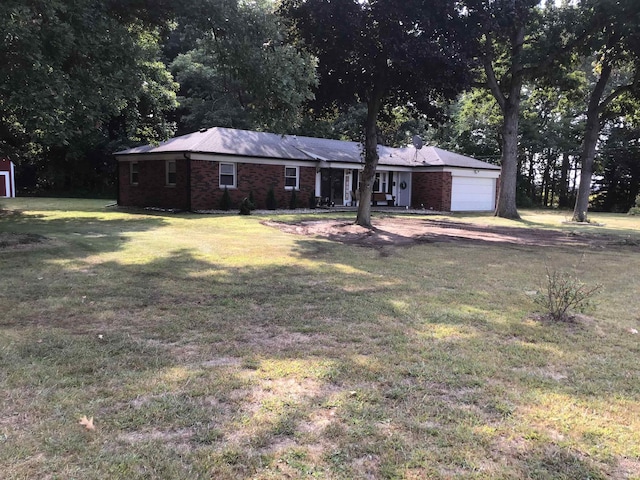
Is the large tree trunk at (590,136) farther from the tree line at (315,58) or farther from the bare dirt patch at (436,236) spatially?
the bare dirt patch at (436,236)

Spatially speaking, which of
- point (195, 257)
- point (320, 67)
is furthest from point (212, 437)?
point (320, 67)

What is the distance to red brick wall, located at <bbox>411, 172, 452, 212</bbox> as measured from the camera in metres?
26.3

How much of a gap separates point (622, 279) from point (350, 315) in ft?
17.1

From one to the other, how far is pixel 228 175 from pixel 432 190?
12014 mm

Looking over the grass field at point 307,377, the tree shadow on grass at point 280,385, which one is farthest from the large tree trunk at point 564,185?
the tree shadow on grass at point 280,385

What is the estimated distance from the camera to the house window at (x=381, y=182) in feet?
89.0

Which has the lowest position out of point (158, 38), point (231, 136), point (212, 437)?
point (212, 437)

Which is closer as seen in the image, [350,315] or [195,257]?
[350,315]

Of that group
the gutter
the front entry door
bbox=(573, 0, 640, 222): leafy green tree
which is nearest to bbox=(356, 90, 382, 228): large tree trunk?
the gutter

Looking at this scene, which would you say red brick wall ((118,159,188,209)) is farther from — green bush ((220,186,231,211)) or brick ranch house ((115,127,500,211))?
green bush ((220,186,231,211))

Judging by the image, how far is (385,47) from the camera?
1230 centimetres

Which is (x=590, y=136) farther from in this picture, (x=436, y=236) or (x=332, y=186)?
(x=436, y=236)

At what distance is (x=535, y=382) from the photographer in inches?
135

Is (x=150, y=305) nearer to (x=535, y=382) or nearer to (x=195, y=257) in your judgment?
(x=195, y=257)
